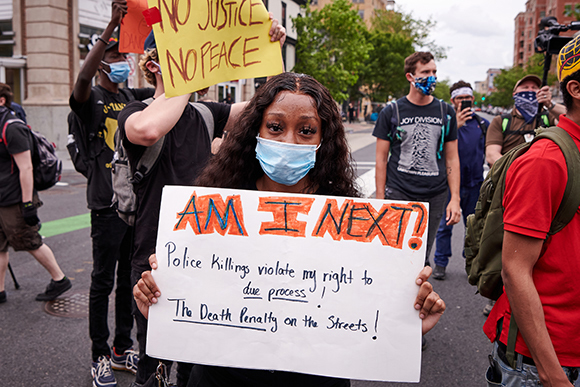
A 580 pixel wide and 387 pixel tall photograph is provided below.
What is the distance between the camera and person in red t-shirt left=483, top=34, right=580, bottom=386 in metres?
1.61

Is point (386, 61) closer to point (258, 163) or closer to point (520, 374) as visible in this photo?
point (258, 163)

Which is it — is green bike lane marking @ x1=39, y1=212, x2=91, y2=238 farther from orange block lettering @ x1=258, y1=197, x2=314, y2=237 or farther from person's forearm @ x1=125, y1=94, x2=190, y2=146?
orange block lettering @ x1=258, y1=197, x2=314, y2=237

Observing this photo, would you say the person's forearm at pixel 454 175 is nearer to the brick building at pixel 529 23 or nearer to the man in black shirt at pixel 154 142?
the man in black shirt at pixel 154 142

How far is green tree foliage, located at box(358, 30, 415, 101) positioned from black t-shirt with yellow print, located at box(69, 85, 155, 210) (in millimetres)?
46114

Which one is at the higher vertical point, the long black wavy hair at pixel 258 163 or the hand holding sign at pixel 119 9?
the hand holding sign at pixel 119 9

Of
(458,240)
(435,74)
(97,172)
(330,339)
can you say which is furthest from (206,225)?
(458,240)

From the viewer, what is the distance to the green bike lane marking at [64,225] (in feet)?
23.5

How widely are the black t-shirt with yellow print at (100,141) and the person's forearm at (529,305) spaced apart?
2566 millimetres

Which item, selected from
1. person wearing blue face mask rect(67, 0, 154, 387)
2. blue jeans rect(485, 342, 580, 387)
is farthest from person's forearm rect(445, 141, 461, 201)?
person wearing blue face mask rect(67, 0, 154, 387)

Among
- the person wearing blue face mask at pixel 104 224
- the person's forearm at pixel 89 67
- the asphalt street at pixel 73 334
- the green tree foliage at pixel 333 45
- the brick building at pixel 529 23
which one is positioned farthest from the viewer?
the brick building at pixel 529 23

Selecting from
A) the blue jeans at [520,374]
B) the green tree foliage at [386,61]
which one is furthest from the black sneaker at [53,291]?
the green tree foliage at [386,61]

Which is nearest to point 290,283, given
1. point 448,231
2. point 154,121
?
point 154,121

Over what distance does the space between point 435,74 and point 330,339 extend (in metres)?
3.09

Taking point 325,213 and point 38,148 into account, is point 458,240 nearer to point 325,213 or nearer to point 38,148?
point 38,148
